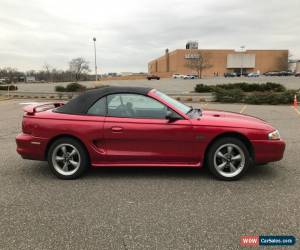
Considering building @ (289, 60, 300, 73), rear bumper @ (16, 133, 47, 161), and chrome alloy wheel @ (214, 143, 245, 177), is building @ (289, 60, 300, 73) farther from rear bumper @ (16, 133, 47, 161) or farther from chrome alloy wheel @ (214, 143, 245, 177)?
rear bumper @ (16, 133, 47, 161)

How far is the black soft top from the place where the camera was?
5438mm

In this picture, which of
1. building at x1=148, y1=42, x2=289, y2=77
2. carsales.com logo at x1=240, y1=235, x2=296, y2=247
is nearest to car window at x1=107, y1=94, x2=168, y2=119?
carsales.com logo at x1=240, y1=235, x2=296, y2=247

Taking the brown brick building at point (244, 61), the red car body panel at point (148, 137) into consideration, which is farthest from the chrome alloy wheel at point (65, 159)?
the brown brick building at point (244, 61)

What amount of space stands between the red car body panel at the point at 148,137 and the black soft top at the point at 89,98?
129 mm

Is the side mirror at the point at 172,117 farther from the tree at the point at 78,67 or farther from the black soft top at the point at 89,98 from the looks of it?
the tree at the point at 78,67

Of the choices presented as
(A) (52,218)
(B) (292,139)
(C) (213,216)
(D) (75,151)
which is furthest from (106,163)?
(B) (292,139)

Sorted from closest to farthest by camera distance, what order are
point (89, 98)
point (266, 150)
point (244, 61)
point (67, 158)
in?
point (266, 150), point (67, 158), point (89, 98), point (244, 61)

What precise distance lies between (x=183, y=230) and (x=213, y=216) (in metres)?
0.51

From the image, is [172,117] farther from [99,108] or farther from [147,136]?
[99,108]

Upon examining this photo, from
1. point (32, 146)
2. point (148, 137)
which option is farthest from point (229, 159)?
point (32, 146)

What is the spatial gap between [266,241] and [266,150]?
81.0 inches

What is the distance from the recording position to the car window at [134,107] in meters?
5.32

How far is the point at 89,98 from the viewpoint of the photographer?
550cm

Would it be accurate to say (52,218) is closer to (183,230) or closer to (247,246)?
(183,230)
